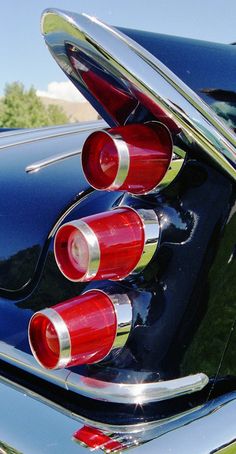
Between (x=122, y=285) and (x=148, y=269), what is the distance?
66 mm

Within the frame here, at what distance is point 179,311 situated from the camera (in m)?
1.29

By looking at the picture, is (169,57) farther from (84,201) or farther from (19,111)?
(19,111)

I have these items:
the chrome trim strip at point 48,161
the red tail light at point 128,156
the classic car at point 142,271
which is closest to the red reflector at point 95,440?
the classic car at point 142,271

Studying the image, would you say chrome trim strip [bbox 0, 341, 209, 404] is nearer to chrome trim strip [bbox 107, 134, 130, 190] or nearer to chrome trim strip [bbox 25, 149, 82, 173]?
chrome trim strip [bbox 107, 134, 130, 190]

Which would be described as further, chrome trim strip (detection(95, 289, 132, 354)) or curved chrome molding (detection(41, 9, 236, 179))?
chrome trim strip (detection(95, 289, 132, 354))

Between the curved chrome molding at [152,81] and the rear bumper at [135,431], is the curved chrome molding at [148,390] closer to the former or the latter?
the rear bumper at [135,431]

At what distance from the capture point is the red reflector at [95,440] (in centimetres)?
122

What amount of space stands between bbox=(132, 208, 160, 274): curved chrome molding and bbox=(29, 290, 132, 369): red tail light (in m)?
0.08

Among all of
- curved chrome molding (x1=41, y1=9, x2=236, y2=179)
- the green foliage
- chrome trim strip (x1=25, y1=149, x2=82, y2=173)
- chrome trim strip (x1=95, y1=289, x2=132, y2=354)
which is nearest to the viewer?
curved chrome molding (x1=41, y1=9, x2=236, y2=179)

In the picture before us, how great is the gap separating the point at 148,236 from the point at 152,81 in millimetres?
297

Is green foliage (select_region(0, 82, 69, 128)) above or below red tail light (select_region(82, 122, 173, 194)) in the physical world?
above

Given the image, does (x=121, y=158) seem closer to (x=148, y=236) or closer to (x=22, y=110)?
(x=148, y=236)

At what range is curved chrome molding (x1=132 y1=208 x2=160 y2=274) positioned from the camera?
1.28 metres

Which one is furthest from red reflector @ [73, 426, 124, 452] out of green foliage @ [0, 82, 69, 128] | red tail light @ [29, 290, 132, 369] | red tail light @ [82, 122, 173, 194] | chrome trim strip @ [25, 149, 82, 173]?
green foliage @ [0, 82, 69, 128]
